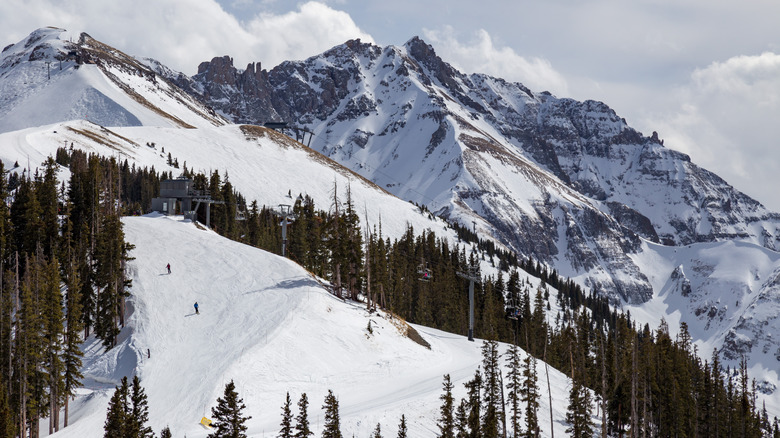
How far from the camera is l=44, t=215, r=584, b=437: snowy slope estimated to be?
4997 centimetres

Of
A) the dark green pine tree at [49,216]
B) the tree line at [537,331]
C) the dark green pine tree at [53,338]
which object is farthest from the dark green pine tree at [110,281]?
the tree line at [537,331]

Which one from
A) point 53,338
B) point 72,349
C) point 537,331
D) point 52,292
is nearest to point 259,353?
point 72,349

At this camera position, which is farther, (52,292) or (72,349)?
(52,292)

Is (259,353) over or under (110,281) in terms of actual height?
under

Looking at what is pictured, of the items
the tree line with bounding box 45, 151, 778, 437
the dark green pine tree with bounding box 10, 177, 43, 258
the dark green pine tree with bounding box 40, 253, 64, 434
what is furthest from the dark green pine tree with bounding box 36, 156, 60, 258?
the tree line with bounding box 45, 151, 778, 437

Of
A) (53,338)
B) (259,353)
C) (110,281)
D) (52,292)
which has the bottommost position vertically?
(259,353)

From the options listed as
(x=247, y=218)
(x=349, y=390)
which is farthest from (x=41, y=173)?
(x=349, y=390)

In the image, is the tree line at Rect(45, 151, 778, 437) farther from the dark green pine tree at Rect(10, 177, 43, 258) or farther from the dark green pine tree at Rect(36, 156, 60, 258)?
the dark green pine tree at Rect(10, 177, 43, 258)

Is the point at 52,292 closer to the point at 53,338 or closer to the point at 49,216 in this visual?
the point at 53,338

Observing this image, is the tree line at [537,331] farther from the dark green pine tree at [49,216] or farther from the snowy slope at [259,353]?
the dark green pine tree at [49,216]

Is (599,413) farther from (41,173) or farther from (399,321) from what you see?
(41,173)

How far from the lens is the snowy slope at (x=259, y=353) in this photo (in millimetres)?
49969

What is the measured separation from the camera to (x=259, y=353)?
56312 mm

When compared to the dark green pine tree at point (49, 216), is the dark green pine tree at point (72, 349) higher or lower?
lower
